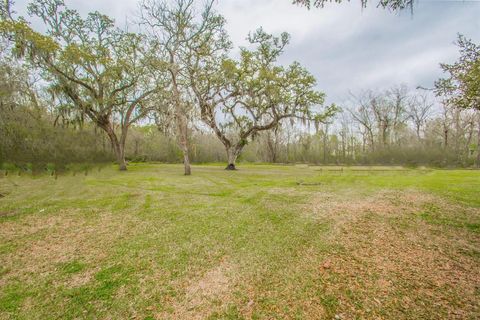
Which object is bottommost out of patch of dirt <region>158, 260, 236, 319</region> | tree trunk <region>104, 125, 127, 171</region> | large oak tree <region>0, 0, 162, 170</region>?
patch of dirt <region>158, 260, 236, 319</region>

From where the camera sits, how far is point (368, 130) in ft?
110

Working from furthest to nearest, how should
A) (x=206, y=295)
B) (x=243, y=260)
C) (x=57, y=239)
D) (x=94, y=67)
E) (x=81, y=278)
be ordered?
(x=94, y=67) < (x=57, y=239) < (x=243, y=260) < (x=81, y=278) < (x=206, y=295)

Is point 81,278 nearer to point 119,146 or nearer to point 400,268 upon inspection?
point 400,268

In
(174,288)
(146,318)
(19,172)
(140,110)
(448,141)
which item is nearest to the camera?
(146,318)

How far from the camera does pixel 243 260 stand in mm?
3354

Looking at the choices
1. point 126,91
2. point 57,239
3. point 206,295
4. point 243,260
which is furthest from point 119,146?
point 206,295

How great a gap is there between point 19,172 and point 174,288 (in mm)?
10668

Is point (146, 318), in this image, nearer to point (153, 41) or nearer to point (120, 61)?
point (153, 41)

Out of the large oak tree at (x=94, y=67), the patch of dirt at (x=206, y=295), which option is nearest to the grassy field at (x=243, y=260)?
the patch of dirt at (x=206, y=295)

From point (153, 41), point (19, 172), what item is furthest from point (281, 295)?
point (153, 41)

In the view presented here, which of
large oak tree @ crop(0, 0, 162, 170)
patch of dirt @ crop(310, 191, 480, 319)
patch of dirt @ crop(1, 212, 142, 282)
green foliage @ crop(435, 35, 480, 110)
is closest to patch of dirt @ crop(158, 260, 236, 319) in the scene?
patch of dirt @ crop(310, 191, 480, 319)

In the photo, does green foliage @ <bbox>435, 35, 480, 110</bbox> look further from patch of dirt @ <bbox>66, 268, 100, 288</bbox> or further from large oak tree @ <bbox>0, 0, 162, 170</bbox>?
large oak tree @ <bbox>0, 0, 162, 170</bbox>

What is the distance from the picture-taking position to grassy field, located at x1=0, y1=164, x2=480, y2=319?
235 centimetres

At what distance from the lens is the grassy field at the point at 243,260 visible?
235 centimetres
